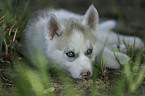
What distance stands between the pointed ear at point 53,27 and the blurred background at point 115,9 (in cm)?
189

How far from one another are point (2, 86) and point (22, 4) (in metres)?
2.80

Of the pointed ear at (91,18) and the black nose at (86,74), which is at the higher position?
the pointed ear at (91,18)

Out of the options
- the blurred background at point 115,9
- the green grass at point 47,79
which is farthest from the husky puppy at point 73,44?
the blurred background at point 115,9

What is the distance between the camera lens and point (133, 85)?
6.02 ft

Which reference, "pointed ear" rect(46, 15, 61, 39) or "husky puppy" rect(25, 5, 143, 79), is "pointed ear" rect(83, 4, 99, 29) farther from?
"pointed ear" rect(46, 15, 61, 39)

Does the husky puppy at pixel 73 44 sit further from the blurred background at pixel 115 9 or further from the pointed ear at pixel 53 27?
the blurred background at pixel 115 9

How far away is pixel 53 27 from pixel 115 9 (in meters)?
2.49

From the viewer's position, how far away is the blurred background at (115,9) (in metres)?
4.16

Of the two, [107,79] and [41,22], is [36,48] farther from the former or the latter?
[107,79]

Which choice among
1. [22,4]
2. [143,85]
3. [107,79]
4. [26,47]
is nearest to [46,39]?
[26,47]

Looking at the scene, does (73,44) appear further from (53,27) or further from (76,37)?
(53,27)

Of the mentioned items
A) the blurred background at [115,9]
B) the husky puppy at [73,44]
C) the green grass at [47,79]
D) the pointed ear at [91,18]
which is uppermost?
the blurred background at [115,9]

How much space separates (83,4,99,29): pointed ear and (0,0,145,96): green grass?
536 millimetres

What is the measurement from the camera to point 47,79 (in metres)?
2.08
